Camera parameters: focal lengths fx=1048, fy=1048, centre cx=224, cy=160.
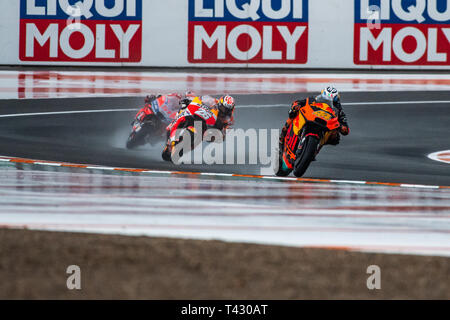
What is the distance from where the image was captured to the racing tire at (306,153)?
42.6 ft

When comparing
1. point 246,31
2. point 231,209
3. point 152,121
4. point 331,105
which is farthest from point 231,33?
point 231,209

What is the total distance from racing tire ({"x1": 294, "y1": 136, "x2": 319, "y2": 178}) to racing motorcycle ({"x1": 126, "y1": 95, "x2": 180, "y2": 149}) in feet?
10.2

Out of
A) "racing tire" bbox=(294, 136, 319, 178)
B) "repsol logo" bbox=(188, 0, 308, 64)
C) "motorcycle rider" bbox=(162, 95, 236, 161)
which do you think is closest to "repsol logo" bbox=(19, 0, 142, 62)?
"repsol logo" bbox=(188, 0, 308, 64)

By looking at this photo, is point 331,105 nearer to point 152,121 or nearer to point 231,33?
point 152,121

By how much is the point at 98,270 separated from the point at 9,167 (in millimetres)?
6579

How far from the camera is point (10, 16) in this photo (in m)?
23.9

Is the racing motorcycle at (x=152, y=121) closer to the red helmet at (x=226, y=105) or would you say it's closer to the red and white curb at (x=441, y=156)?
the red helmet at (x=226, y=105)

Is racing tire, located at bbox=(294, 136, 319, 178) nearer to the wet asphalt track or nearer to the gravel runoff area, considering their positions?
A: the wet asphalt track

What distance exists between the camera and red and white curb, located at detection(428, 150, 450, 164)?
15.2m

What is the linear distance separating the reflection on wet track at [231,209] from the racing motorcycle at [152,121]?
3103 mm

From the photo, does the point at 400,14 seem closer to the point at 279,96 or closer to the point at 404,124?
the point at 279,96

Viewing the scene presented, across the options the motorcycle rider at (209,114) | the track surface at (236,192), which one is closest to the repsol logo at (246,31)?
the track surface at (236,192)
